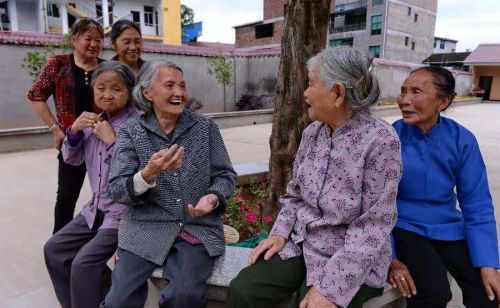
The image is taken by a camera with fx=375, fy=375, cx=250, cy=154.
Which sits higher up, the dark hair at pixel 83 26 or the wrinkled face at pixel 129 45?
the dark hair at pixel 83 26

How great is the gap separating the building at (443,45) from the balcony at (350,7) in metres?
11.9

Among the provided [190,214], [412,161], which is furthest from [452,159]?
[190,214]

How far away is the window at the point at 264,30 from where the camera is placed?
91.2ft

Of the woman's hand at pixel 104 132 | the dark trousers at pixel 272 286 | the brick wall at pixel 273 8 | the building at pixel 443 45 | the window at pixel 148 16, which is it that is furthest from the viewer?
the building at pixel 443 45

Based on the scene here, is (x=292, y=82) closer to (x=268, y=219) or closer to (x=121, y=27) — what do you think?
(x=268, y=219)

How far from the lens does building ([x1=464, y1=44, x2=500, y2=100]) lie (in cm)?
2462

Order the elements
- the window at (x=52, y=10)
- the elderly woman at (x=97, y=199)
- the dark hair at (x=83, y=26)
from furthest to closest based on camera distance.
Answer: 1. the window at (x=52, y=10)
2. the dark hair at (x=83, y=26)
3. the elderly woman at (x=97, y=199)

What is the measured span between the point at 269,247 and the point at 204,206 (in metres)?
0.33

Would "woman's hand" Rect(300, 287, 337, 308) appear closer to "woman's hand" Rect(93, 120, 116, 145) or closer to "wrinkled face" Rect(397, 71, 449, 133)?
"wrinkled face" Rect(397, 71, 449, 133)

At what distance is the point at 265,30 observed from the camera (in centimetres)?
2836

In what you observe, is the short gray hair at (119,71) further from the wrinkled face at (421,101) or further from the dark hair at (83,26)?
the wrinkled face at (421,101)

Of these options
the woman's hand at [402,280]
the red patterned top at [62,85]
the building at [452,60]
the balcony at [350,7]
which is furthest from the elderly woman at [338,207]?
the balcony at [350,7]

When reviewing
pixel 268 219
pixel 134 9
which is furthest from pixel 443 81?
pixel 134 9

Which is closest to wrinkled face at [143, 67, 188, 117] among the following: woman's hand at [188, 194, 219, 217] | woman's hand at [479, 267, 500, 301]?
woman's hand at [188, 194, 219, 217]
